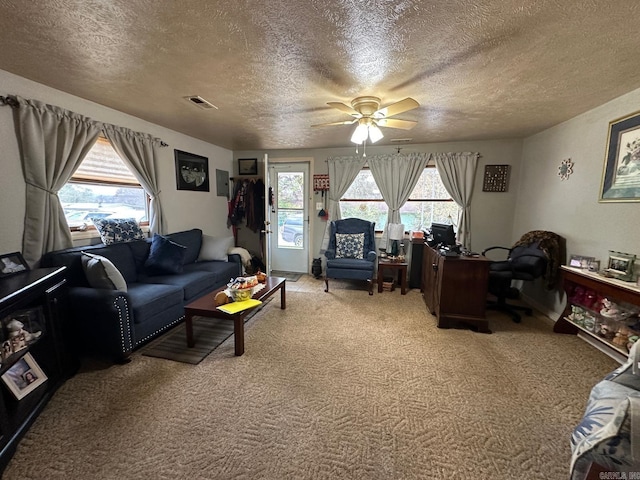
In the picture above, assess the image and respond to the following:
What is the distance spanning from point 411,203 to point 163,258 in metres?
3.70

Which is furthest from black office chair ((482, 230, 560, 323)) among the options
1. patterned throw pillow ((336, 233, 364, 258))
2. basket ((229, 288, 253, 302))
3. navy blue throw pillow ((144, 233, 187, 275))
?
navy blue throw pillow ((144, 233, 187, 275))

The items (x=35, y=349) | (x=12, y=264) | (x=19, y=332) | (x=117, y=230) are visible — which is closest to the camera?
(x=19, y=332)

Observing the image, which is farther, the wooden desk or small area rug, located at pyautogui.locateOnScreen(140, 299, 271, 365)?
the wooden desk

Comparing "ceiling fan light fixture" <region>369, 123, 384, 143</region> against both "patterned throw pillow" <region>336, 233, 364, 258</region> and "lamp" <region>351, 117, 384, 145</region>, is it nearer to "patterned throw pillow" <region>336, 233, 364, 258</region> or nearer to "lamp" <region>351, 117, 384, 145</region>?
"lamp" <region>351, 117, 384, 145</region>

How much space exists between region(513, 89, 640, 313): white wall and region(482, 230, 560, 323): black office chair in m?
0.16

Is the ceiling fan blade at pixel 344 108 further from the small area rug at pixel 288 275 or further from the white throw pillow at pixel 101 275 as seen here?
the small area rug at pixel 288 275

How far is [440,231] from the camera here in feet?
11.7

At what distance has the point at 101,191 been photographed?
119 inches

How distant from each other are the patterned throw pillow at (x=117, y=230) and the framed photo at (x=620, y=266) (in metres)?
4.72

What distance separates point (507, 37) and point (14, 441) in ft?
11.4

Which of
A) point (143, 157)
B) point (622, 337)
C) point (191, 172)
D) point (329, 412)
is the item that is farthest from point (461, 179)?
point (143, 157)

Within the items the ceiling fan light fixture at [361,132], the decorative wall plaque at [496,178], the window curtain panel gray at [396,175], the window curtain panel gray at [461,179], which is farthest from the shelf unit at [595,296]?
the ceiling fan light fixture at [361,132]

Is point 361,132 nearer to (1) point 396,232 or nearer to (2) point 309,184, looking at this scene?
(1) point 396,232

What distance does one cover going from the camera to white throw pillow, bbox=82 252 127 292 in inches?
89.6
